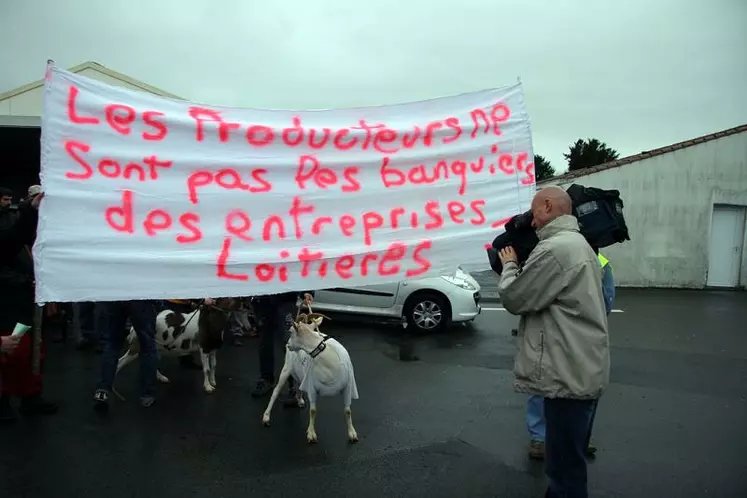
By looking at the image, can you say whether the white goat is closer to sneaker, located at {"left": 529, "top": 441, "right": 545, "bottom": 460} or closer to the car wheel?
sneaker, located at {"left": 529, "top": 441, "right": 545, "bottom": 460}

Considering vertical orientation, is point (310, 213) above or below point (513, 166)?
below

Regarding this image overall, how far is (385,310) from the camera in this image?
32.3 feet

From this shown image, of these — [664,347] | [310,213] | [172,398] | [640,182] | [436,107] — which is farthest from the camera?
[640,182]

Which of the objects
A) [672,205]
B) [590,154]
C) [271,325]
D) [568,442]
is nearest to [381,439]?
[271,325]

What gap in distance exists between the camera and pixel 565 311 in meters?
2.99

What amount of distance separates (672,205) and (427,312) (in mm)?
12478

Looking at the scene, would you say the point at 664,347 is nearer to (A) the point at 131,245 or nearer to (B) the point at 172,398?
(B) the point at 172,398

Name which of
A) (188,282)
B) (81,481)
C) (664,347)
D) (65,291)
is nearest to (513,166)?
(188,282)

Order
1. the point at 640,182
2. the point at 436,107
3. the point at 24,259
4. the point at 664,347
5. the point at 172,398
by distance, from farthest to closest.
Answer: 1. the point at 640,182
2. the point at 664,347
3. the point at 172,398
4. the point at 24,259
5. the point at 436,107

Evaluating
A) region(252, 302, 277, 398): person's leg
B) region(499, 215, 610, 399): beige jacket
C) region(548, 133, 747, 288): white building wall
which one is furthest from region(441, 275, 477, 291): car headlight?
region(548, 133, 747, 288): white building wall

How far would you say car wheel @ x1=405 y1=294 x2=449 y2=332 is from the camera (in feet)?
31.8

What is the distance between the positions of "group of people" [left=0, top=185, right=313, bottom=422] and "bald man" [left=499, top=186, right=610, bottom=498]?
2.67 meters

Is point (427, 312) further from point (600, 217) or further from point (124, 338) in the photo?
point (600, 217)

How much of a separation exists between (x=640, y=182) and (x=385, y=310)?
12.3 metres
